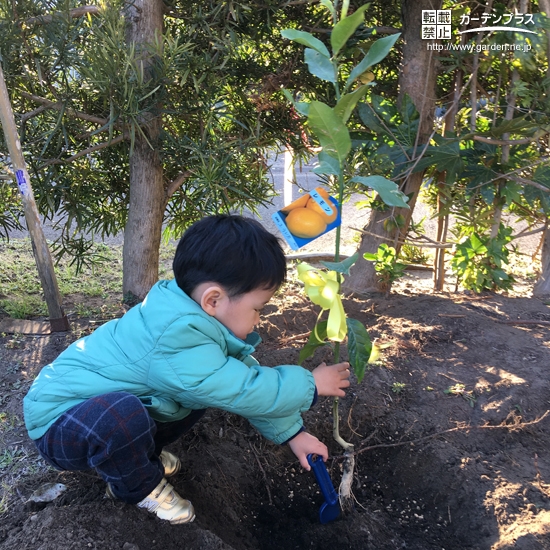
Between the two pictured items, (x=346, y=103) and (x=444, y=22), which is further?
(x=444, y=22)

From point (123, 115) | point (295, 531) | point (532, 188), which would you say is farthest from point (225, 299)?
point (532, 188)

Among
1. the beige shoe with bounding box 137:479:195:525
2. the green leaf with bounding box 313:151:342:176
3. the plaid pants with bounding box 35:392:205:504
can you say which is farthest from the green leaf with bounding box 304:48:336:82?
the beige shoe with bounding box 137:479:195:525

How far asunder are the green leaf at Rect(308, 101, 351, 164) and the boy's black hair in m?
0.30

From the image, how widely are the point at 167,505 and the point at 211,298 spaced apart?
1.88 feet

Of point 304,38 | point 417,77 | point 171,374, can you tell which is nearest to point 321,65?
point 304,38

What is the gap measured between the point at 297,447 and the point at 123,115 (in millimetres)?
1404

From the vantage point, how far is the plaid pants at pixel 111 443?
1220 millimetres

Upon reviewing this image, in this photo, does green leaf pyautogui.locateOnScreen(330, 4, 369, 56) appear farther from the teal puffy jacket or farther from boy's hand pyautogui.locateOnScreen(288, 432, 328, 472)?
boy's hand pyautogui.locateOnScreen(288, 432, 328, 472)

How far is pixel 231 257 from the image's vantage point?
4.15 feet

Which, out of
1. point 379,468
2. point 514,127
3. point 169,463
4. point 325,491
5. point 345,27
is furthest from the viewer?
point 514,127

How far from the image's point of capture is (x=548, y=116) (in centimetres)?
218

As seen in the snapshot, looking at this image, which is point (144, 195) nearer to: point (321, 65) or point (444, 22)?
point (321, 65)

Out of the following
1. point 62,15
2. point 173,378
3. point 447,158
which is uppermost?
point 62,15

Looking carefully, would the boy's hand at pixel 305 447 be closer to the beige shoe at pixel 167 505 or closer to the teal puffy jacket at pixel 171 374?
the teal puffy jacket at pixel 171 374
